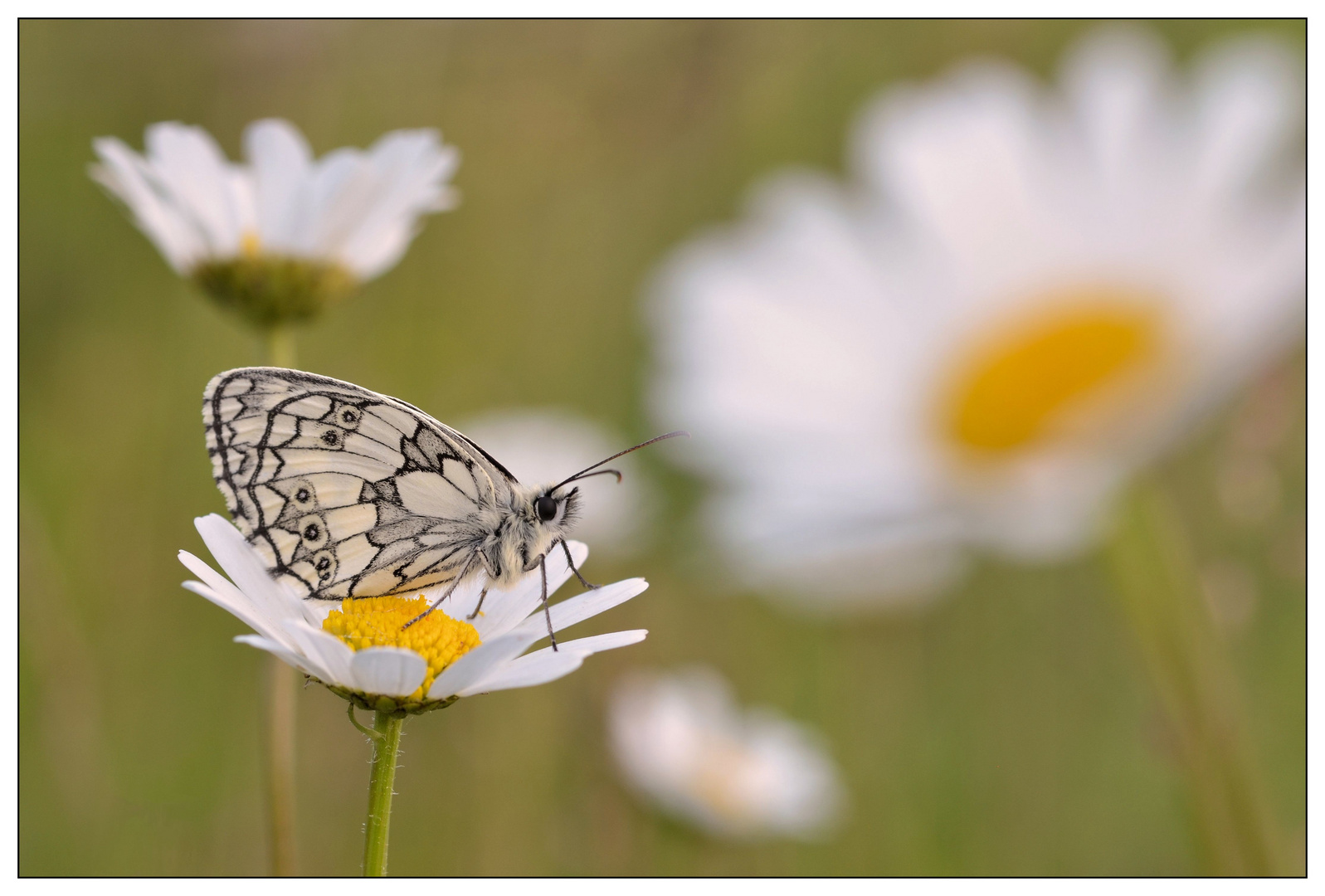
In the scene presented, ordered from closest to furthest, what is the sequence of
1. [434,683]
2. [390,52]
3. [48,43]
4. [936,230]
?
1. [434,683]
2. [936,230]
3. [48,43]
4. [390,52]

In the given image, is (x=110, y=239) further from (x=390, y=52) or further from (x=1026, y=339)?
(x=1026, y=339)

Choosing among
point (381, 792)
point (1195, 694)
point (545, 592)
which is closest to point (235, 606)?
point (381, 792)

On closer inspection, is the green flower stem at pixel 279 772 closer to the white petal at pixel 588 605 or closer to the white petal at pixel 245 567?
the white petal at pixel 245 567

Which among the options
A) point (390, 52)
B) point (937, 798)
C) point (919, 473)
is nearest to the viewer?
point (919, 473)

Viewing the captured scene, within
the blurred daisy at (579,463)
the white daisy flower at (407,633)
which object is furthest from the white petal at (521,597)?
the blurred daisy at (579,463)

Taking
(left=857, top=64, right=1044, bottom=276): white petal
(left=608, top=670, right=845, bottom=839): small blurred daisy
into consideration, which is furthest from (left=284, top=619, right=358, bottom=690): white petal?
(left=857, top=64, right=1044, bottom=276): white petal

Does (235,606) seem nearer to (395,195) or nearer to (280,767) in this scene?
(280,767)
